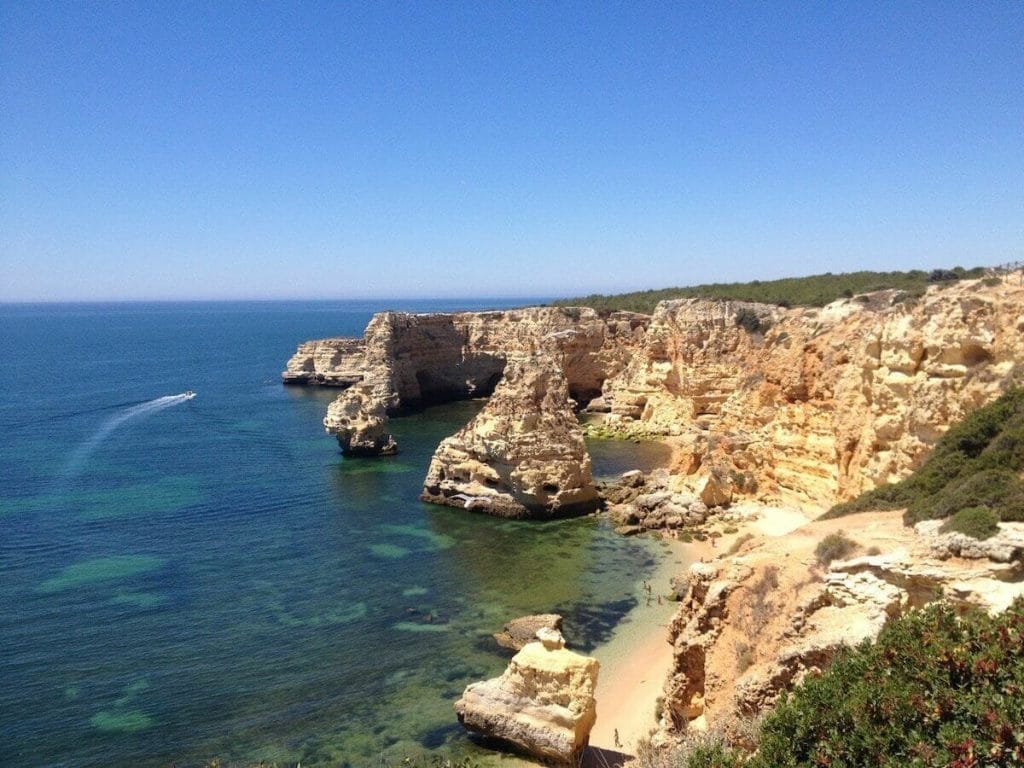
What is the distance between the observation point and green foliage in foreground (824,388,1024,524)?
42.5 ft

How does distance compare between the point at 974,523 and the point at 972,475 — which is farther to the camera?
the point at 972,475

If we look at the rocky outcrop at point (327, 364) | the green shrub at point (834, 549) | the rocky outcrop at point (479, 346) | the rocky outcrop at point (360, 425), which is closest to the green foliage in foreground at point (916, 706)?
the green shrub at point (834, 549)

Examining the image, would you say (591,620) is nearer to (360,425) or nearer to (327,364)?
(360,425)

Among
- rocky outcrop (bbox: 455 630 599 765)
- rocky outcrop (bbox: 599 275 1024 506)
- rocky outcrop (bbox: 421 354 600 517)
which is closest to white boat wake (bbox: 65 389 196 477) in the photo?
rocky outcrop (bbox: 421 354 600 517)

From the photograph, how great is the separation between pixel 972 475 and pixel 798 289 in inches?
2197

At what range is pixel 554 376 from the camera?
3447cm

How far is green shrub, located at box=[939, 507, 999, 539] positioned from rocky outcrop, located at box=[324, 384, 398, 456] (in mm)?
37858

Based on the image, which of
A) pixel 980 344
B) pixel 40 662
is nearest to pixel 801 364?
pixel 980 344

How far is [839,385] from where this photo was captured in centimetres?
2553

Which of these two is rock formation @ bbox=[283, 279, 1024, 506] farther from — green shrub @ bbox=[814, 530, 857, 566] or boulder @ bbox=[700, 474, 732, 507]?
green shrub @ bbox=[814, 530, 857, 566]

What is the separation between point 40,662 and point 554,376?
2333 cm

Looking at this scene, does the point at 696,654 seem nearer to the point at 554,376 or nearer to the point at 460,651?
the point at 460,651

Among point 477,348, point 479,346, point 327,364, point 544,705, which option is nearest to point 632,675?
point 544,705

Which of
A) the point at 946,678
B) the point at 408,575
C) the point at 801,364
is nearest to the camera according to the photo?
Result: the point at 946,678
